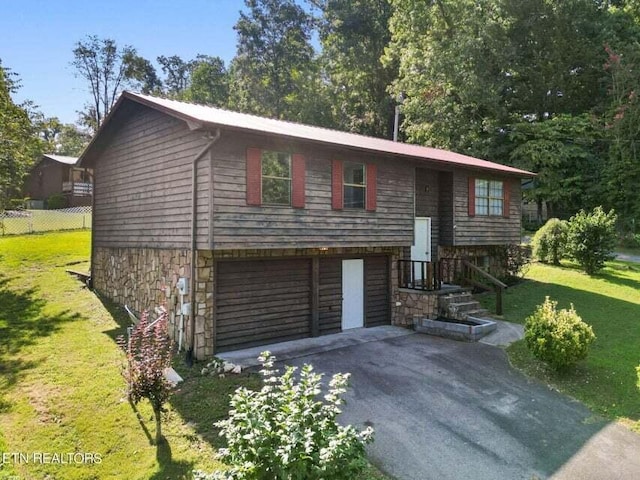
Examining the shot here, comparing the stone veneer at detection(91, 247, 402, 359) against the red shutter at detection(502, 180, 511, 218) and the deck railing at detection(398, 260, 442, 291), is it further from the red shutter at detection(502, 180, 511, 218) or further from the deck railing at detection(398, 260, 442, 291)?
the red shutter at detection(502, 180, 511, 218)

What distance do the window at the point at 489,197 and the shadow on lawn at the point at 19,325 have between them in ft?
41.7

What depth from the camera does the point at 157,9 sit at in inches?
608

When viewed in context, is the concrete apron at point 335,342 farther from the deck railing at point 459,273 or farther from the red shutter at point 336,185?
the red shutter at point 336,185

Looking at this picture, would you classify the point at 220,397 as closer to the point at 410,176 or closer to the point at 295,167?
the point at 295,167

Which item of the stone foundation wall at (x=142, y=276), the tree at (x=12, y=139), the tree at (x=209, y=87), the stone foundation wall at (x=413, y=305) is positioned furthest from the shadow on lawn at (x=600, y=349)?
the tree at (x=209, y=87)

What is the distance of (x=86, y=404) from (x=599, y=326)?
38.4 feet

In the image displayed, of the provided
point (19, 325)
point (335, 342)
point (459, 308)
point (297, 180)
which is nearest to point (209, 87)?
point (19, 325)

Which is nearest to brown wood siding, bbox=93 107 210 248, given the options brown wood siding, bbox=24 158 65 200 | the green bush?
the green bush

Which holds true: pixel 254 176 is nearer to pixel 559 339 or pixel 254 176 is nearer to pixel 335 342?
pixel 335 342

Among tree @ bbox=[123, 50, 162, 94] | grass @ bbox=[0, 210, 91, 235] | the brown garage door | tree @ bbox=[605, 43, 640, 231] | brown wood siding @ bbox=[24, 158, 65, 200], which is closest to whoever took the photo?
the brown garage door

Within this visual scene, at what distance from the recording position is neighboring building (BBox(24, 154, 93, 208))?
30191mm

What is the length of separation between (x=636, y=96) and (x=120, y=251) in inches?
1043

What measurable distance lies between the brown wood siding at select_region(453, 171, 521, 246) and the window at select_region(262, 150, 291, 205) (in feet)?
21.5

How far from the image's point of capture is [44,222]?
2303 centimetres
